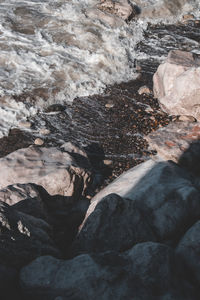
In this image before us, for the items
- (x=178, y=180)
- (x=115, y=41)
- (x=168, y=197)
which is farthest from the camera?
(x=115, y=41)

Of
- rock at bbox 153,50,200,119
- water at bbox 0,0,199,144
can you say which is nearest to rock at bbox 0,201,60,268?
water at bbox 0,0,199,144

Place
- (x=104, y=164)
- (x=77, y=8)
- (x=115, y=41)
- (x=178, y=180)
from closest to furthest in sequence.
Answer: (x=178, y=180), (x=104, y=164), (x=115, y=41), (x=77, y=8)

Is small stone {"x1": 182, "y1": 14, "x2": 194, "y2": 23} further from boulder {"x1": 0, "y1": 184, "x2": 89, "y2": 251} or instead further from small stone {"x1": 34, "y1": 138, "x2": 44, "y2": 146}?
boulder {"x1": 0, "y1": 184, "x2": 89, "y2": 251}

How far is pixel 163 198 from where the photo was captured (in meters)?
4.18

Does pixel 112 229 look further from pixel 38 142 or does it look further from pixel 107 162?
pixel 38 142

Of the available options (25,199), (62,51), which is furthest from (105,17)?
(25,199)

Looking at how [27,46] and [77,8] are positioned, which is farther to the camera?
[77,8]

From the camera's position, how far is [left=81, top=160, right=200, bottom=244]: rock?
13.0 ft

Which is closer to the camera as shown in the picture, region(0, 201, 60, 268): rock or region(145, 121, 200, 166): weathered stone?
region(0, 201, 60, 268): rock

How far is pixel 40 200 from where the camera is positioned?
13.9 ft

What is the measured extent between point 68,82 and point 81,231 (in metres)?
4.84

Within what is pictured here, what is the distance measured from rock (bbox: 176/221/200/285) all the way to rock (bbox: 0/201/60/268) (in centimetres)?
119

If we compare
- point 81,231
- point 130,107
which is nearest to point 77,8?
point 130,107

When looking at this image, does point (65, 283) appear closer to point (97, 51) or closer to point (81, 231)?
point (81, 231)
